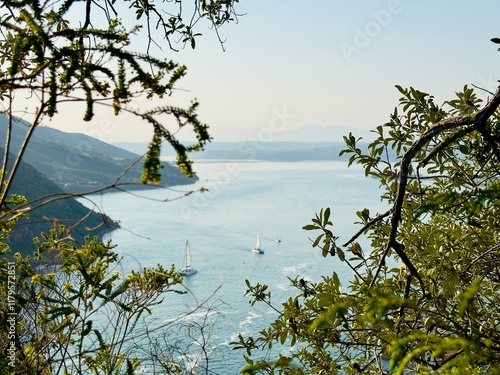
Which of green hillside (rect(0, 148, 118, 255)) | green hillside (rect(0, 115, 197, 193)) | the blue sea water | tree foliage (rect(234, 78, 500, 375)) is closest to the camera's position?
tree foliage (rect(234, 78, 500, 375))

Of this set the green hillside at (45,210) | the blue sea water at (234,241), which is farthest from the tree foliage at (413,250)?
the green hillside at (45,210)

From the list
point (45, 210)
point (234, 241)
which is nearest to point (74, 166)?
point (234, 241)

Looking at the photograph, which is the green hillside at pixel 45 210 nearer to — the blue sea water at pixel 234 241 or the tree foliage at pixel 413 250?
the blue sea water at pixel 234 241

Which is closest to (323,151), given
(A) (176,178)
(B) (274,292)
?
(A) (176,178)

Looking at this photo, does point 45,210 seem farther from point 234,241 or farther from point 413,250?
point 413,250

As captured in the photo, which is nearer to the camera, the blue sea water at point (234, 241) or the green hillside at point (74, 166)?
the blue sea water at point (234, 241)

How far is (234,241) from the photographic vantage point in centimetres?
4353

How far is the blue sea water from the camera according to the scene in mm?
26469

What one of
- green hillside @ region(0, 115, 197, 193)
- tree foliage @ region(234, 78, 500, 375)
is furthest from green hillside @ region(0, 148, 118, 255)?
tree foliage @ region(234, 78, 500, 375)

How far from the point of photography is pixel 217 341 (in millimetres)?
22500

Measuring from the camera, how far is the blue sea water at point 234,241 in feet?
86.8

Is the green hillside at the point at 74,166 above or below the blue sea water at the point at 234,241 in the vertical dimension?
above

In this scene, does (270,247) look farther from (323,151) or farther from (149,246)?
(323,151)

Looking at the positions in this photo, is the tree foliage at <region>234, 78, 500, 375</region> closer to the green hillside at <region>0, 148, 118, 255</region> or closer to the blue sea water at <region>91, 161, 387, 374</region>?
the blue sea water at <region>91, 161, 387, 374</region>
